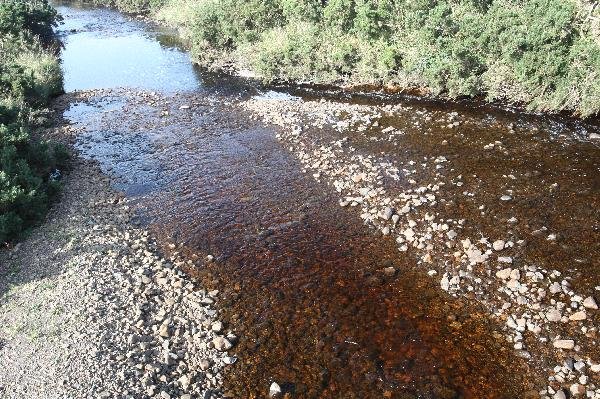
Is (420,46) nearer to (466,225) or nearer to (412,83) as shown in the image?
(412,83)

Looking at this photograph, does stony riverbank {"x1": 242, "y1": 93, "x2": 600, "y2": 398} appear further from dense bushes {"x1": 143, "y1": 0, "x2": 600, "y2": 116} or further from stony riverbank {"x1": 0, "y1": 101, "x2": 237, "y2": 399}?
stony riverbank {"x1": 0, "y1": 101, "x2": 237, "y2": 399}

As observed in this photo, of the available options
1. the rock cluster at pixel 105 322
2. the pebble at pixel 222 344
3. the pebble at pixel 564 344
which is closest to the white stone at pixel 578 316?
the pebble at pixel 564 344

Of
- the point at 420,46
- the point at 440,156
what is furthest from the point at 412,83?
the point at 440,156

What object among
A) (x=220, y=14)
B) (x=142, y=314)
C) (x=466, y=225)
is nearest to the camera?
(x=142, y=314)

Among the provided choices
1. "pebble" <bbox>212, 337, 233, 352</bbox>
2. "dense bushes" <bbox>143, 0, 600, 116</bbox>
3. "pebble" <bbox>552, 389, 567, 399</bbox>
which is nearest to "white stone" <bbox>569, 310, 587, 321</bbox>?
"pebble" <bbox>552, 389, 567, 399</bbox>

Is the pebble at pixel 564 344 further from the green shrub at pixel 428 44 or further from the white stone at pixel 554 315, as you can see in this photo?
the green shrub at pixel 428 44

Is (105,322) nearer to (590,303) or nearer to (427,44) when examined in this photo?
(590,303)

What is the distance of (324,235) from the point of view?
1520 centimetres

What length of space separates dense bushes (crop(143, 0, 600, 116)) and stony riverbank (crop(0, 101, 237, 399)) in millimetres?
17253

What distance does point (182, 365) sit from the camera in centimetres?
1062

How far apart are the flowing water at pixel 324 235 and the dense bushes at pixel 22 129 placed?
2.45 m

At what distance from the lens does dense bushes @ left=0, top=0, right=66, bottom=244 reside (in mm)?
15648

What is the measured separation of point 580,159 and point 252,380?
15111 mm

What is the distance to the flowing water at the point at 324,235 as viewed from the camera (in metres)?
10.4
